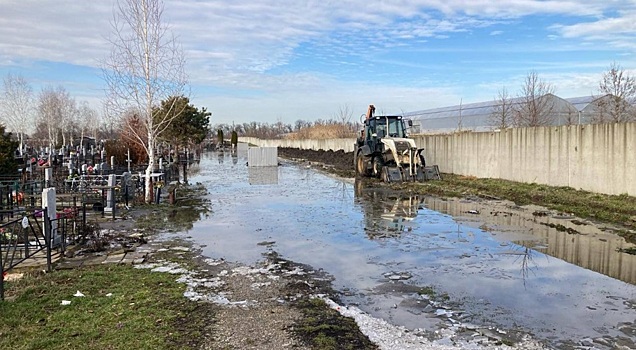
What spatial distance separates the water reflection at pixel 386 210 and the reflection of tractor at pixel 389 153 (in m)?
2.69

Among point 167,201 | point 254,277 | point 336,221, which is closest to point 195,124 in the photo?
point 167,201

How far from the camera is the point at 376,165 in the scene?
949 inches

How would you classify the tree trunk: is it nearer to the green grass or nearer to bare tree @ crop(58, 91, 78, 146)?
the green grass

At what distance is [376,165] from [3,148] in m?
16.3

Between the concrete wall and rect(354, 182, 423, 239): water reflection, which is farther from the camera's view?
the concrete wall

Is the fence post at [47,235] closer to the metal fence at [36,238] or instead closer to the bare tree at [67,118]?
the metal fence at [36,238]

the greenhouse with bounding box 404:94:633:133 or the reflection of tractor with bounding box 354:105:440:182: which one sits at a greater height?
the greenhouse with bounding box 404:94:633:133

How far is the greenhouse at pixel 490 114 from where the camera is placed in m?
30.7

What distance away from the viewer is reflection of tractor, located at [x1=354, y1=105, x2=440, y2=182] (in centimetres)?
2208

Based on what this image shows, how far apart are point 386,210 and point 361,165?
36.5ft

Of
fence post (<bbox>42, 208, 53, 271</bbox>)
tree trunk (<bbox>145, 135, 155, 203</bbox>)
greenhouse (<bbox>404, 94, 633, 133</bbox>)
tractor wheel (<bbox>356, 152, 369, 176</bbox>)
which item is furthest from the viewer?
greenhouse (<bbox>404, 94, 633, 133</bbox>)

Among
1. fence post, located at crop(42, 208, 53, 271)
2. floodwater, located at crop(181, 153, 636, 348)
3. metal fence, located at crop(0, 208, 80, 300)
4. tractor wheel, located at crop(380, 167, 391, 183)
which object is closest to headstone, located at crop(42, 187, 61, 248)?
metal fence, located at crop(0, 208, 80, 300)

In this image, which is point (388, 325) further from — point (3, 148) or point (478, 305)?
point (3, 148)

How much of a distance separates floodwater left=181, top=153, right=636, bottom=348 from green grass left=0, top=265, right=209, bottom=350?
207 centimetres
